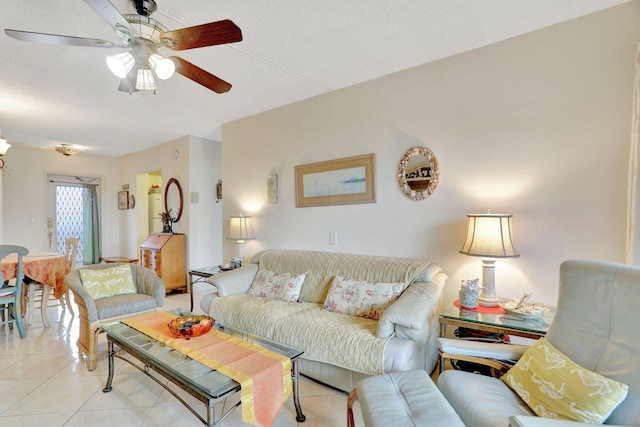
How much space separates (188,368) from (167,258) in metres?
3.48

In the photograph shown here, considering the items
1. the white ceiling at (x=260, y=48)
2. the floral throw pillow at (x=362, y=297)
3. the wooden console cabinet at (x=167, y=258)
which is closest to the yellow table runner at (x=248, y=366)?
the floral throw pillow at (x=362, y=297)

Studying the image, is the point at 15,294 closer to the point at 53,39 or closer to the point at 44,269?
the point at 44,269

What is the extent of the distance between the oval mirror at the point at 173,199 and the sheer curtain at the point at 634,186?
5141mm

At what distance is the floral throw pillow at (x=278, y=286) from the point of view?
2807mm

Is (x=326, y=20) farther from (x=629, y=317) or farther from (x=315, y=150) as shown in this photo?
(x=629, y=317)

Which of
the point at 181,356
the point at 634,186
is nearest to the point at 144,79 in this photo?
the point at 181,356

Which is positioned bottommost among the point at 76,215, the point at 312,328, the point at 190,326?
the point at 312,328

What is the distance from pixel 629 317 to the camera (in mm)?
1254

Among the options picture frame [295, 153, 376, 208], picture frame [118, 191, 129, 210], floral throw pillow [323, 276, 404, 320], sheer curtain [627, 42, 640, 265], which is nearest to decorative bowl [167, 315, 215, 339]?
floral throw pillow [323, 276, 404, 320]

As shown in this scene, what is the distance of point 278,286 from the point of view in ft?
9.49

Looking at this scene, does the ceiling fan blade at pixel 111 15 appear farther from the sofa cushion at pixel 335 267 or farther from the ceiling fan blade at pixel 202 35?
the sofa cushion at pixel 335 267

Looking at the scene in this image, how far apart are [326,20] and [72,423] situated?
9.50 ft

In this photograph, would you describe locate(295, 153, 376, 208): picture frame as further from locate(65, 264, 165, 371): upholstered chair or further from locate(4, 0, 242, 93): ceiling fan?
locate(65, 264, 165, 371): upholstered chair

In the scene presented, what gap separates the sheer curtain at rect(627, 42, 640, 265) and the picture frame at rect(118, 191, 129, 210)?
283 inches
